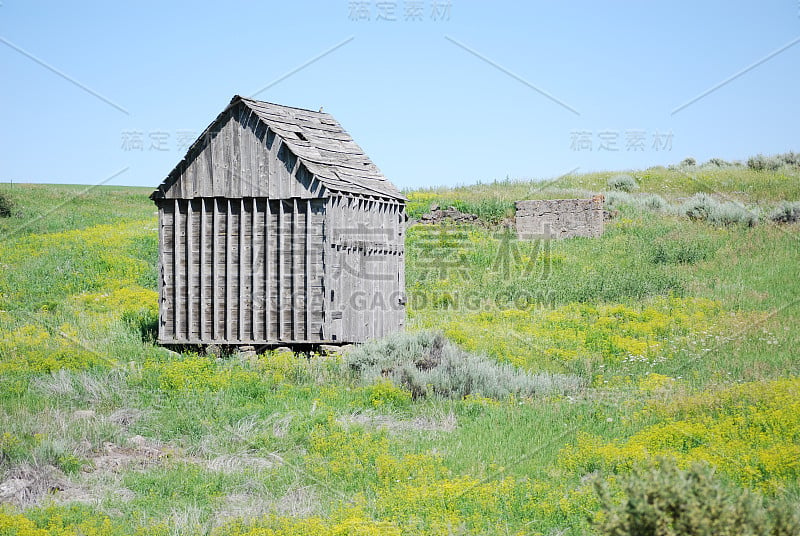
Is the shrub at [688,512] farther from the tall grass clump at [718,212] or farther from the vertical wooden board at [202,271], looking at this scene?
the tall grass clump at [718,212]

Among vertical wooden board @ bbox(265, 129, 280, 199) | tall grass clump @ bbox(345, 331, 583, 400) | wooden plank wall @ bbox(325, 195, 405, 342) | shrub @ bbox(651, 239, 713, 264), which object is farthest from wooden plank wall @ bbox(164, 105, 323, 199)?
shrub @ bbox(651, 239, 713, 264)

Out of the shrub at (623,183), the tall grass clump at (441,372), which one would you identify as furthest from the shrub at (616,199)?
the tall grass clump at (441,372)

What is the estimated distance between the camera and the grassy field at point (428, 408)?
23.8 feet

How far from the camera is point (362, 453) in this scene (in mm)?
8672

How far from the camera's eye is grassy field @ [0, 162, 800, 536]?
23.8 feet

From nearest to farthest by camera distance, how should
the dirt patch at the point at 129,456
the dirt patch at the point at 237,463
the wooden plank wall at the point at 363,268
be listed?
the dirt patch at the point at 237,463
the dirt patch at the point at 129,456
the wooden plank wall at the point at 363,268

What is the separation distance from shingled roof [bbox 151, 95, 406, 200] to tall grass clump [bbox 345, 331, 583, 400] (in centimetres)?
321

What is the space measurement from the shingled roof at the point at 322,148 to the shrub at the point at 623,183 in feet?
68.6

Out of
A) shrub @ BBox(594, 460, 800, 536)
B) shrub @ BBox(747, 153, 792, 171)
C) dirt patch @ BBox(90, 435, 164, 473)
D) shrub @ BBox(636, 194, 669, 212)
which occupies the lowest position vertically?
dirt patch @ BBox(90, 435, 164, 473)

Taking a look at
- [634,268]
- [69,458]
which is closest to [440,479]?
[69,458]

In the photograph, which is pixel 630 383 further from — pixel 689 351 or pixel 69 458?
pixel 69 458

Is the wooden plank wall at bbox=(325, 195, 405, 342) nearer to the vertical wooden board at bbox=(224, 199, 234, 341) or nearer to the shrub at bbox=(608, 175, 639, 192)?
the vertical wooden board at bbox=(224, 199, 234, 341)

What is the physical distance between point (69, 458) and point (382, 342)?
620 cm

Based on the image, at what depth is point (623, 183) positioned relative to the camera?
35031 millimetres
